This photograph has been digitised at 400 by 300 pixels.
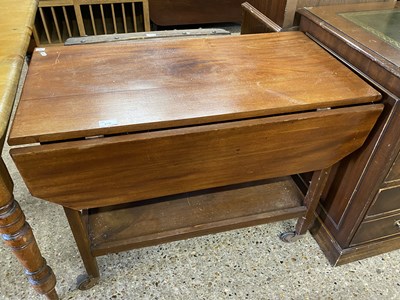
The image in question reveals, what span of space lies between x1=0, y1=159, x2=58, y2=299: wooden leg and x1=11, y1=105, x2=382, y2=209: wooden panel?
0.06 metres

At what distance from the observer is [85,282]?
3.88 ft

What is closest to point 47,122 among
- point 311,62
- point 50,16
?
point 311,62

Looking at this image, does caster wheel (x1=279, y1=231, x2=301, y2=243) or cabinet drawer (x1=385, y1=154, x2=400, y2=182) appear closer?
cabinet drawer (x1=385, y1=154, x2=400, y2=182)

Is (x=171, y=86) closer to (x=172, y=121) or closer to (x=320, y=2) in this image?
(x=172, y=121)

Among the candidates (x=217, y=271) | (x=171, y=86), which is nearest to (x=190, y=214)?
(x=217, y=271)

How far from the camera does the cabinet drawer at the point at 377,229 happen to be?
1.21m

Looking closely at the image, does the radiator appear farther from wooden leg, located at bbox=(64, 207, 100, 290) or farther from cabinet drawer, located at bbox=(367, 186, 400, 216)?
cabinet drawer, located at bbox=(367, 186, 400, 216)

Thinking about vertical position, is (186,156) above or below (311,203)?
above

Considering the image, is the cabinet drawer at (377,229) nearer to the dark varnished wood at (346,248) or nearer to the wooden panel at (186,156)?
the dark varnished wood at (346,248)

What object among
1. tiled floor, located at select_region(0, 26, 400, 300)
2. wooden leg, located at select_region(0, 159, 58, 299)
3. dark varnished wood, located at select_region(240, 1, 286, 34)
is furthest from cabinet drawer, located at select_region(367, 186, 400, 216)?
wooden leg, located at select_region(0, 159, 58, 299)

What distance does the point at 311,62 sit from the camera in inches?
43.0

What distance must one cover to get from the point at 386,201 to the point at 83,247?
1005mm

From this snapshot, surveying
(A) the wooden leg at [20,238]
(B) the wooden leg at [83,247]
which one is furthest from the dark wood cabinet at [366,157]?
(A) the wooden leg at [20,238]

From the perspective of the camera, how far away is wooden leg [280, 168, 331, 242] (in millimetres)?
1176
